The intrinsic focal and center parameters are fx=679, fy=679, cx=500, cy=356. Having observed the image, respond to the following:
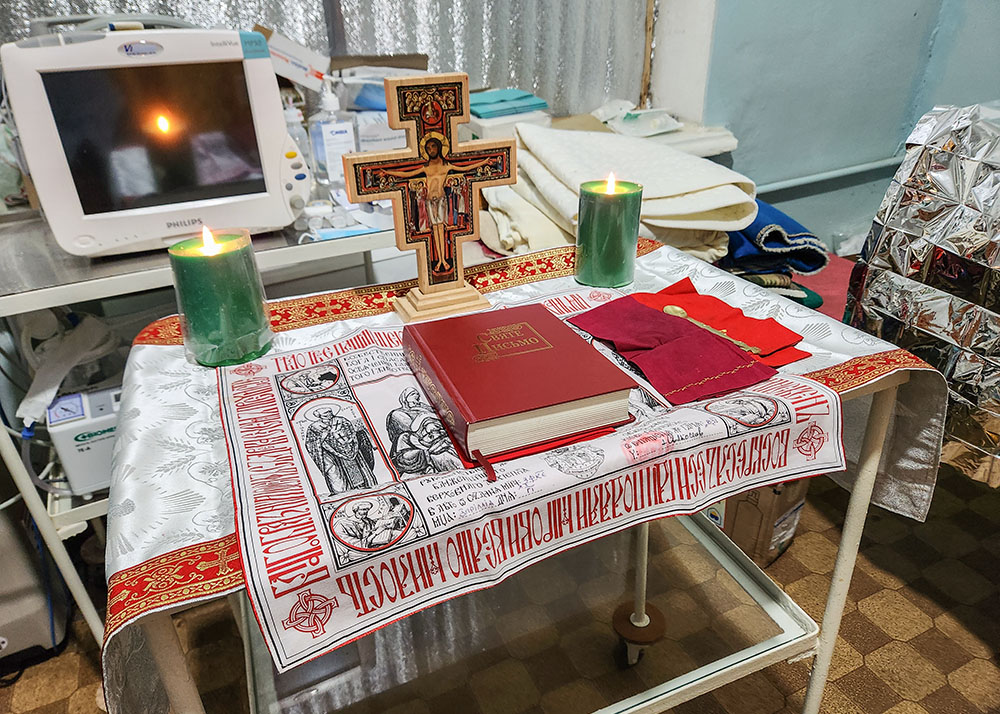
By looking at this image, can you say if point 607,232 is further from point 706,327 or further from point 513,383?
point 513,383

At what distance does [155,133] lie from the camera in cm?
96

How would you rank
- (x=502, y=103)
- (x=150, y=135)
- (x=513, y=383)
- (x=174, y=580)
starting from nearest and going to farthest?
1. (x=174, y=580)
2. (x=513, y=383)
3. (x=150, y=135)
4. (x=502, y=103)

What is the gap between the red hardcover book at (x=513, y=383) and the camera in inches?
22.6

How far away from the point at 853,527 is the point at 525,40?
56.0 inches

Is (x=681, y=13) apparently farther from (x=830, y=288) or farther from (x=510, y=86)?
(x=830, y=288)

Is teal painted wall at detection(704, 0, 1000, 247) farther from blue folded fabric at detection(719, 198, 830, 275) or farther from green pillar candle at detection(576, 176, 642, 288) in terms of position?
green pillar candle at detection(576, 176, 642, 288)

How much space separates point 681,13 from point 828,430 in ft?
4.99

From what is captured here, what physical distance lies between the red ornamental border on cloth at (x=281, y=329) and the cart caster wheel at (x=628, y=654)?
579 millimetres

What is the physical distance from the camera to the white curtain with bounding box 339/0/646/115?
1.58 m

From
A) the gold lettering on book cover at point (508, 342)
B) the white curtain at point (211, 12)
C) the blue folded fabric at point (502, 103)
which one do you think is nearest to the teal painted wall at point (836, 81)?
the blue folded fabric at point (502, 103)

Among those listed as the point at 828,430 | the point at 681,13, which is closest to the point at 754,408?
the point at 828,430

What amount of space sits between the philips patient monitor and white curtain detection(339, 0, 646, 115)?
2.19 feet

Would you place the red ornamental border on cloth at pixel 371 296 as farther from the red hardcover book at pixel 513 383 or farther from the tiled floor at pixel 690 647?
the tiled floor at pixel 690 647

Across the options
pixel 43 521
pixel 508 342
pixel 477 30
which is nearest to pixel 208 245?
pixel 508 342
